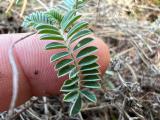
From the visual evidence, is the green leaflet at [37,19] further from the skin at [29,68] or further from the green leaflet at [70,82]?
the green leaflet at [70,82]

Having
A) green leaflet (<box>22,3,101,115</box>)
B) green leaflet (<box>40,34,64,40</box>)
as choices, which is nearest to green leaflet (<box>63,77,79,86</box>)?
green leaflet (<box>22,3,101,115</box>)

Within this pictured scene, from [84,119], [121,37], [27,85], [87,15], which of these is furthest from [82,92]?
[87,15]

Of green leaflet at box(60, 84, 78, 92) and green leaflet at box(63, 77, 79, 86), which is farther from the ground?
green leaflet at box(63, 77, 79, 86)

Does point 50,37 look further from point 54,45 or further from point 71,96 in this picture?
point 71,96

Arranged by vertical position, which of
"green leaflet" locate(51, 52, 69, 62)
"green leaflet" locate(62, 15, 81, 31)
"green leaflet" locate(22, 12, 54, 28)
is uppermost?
"green leaflet" locate(22, 12, 54, 28)

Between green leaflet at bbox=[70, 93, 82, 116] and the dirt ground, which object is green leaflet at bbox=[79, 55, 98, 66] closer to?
green leaflet at bbox=[70, 93, 82, 116]

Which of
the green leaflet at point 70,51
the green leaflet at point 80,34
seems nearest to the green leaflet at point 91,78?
the green leaflet at point 70,51

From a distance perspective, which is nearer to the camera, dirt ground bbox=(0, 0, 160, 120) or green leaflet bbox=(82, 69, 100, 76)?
green leaflet bbox=(82, 69, 100, 76)
